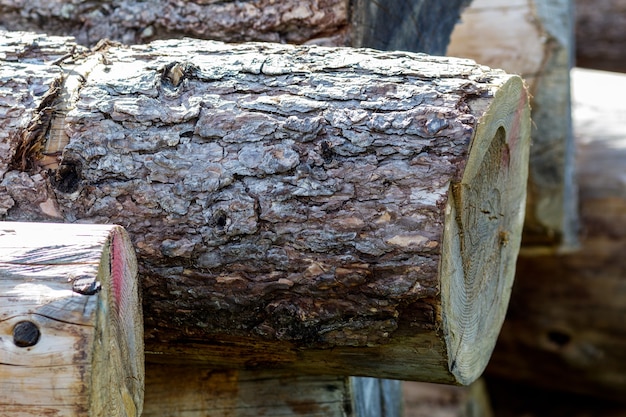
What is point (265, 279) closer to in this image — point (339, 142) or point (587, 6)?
point (339, 142)

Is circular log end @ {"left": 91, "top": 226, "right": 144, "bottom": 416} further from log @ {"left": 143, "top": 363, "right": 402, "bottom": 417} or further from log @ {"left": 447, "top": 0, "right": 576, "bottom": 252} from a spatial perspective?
log @ {"left": 447, "top": 0, "right": 576, "bottom": 252}

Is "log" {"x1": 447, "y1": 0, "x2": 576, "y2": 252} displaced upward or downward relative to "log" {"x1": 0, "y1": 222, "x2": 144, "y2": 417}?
upward

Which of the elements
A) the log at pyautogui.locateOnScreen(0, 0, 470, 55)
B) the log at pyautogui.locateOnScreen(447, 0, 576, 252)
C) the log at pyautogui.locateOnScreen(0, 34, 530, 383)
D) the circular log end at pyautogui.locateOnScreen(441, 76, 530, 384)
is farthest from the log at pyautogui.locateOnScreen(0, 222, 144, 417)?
the log at pyautogui.locateOnScreen(447, 0, 576, 252)

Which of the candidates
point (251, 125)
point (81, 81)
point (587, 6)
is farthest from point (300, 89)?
point (587, 6)

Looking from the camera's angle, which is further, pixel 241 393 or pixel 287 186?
pixel 241 393

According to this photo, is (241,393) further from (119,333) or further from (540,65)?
(540,65)

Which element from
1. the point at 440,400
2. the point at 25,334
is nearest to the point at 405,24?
the point at 25,334
